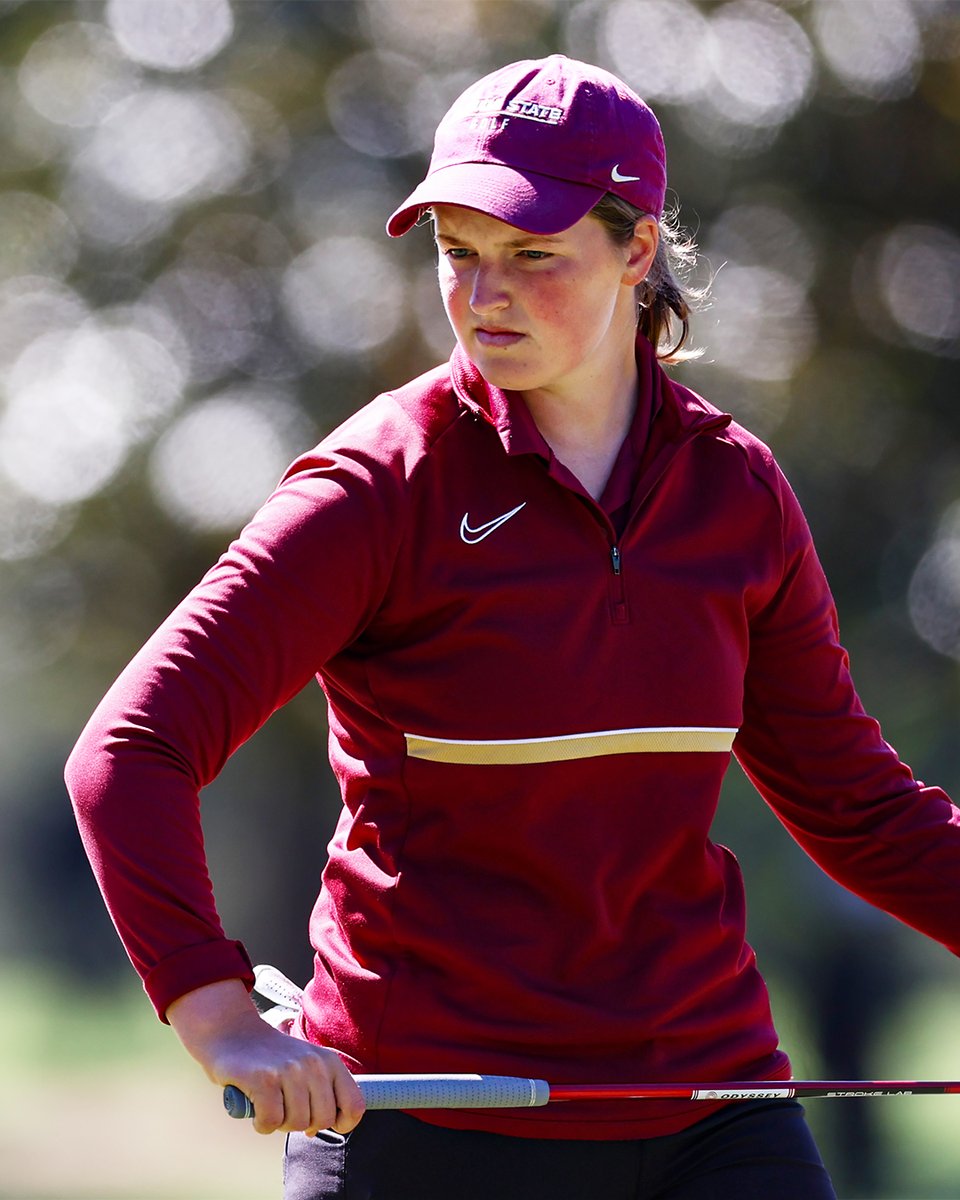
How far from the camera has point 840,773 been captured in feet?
8.54

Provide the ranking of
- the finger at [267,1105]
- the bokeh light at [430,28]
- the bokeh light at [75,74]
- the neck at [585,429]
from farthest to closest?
the bokeh light at [75,74] < the bokeh light at [430,28] < the neck at [585,429] < the finger at [267,1105]

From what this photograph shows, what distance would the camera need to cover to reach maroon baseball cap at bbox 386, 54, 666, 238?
2.20 metres

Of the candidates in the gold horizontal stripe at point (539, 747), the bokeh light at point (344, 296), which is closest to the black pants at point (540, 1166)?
the gold horizontal stripe at point (539, 747)

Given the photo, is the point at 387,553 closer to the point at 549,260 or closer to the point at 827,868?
the point at 549,260

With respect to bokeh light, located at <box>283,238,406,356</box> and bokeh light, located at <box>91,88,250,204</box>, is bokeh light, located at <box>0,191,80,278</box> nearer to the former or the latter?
bokeh light, located at <box>91,88,250,204</box>

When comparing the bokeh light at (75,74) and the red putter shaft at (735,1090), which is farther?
the bokeh light at (75,74)

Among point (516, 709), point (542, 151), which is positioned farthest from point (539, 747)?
point (542, 151)

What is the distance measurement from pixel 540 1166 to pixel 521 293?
40.0 inches

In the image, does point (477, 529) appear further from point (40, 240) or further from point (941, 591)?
point (40, 240)

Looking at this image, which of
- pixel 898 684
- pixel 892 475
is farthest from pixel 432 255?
pixel 898 684

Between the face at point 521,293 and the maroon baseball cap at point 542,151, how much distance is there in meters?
0.04

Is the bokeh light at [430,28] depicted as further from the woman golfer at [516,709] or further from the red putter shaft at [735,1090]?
the red putter shaft at [735,1090]

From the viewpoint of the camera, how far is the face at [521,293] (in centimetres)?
223

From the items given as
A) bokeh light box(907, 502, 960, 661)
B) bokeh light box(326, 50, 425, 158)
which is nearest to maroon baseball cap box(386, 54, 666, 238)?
bokeh light box(326, 50, 425, 158)
